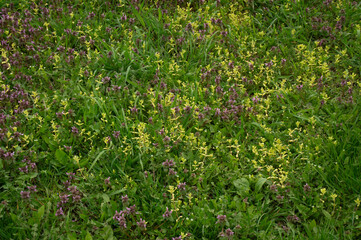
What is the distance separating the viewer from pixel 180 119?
4.66m

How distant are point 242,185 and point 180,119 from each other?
1.15 metres

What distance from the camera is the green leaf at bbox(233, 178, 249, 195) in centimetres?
395

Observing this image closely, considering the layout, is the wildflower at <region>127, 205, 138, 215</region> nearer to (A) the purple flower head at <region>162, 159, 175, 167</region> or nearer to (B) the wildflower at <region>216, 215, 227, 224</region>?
(A) the purple flower head at <region>162, 159, 175, 167</region>

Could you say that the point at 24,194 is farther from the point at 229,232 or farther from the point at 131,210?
the point at 229,232

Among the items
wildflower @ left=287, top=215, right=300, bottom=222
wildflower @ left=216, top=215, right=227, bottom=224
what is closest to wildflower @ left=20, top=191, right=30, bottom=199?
wildflower @ left=216, top=215, right=227, bottom=224

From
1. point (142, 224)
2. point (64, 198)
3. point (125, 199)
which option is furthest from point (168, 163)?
point (64, 198)

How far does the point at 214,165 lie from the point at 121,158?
1008 mm

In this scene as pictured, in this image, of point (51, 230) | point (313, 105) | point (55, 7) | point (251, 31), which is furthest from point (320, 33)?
point (51, 230)

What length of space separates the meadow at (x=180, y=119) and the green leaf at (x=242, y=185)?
0.04ft

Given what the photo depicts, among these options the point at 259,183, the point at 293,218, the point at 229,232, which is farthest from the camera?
the point at 259,183

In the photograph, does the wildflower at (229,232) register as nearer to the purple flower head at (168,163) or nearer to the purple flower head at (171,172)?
the purple flower head at (171,172)

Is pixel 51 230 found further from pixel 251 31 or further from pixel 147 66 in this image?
pixel 251 31

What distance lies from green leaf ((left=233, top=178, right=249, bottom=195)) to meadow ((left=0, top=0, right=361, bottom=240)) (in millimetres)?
11

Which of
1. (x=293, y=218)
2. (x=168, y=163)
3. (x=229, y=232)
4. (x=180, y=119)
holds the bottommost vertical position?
(x=293, y=218)
